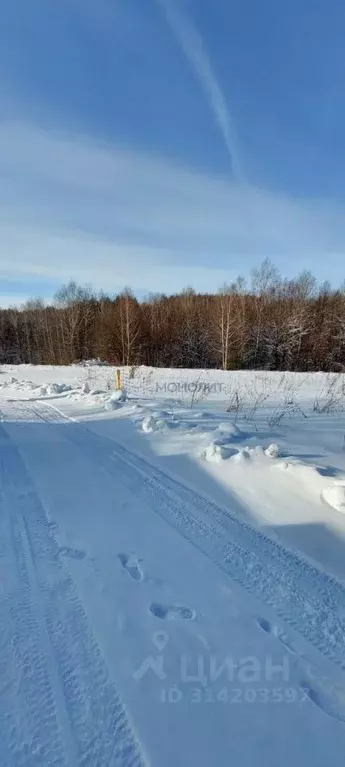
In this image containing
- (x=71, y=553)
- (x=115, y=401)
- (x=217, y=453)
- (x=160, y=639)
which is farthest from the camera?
(x=115, y=401)

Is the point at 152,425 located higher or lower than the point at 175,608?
higher

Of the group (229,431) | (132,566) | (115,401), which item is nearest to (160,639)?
(132,566)

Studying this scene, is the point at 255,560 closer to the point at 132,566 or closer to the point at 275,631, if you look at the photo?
the point at 275,631

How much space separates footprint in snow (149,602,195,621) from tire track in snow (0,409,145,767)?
0.43 metres

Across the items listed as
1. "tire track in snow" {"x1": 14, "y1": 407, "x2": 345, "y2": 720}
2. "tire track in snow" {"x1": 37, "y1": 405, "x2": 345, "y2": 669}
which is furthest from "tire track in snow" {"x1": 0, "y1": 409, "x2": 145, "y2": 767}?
"tire track in snow" {"x1": 37, "y1": 405, "x2": 345, "y2": 669}

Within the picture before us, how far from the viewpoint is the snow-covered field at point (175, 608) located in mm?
1868

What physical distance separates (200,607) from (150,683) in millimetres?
663

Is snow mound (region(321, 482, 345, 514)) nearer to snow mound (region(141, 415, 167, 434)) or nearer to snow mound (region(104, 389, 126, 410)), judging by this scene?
snow mound (region(141, 415, 167, 434))

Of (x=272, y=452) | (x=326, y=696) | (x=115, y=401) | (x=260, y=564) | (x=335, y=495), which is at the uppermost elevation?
(x=115, y=401)

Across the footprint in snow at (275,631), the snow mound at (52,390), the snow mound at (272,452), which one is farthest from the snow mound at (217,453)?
the snow mound at (52,390)

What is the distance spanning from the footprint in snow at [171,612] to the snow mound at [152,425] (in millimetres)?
4505

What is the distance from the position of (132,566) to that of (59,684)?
1.11 meters

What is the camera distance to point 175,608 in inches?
106

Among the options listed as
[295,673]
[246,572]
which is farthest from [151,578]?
[295,673]
